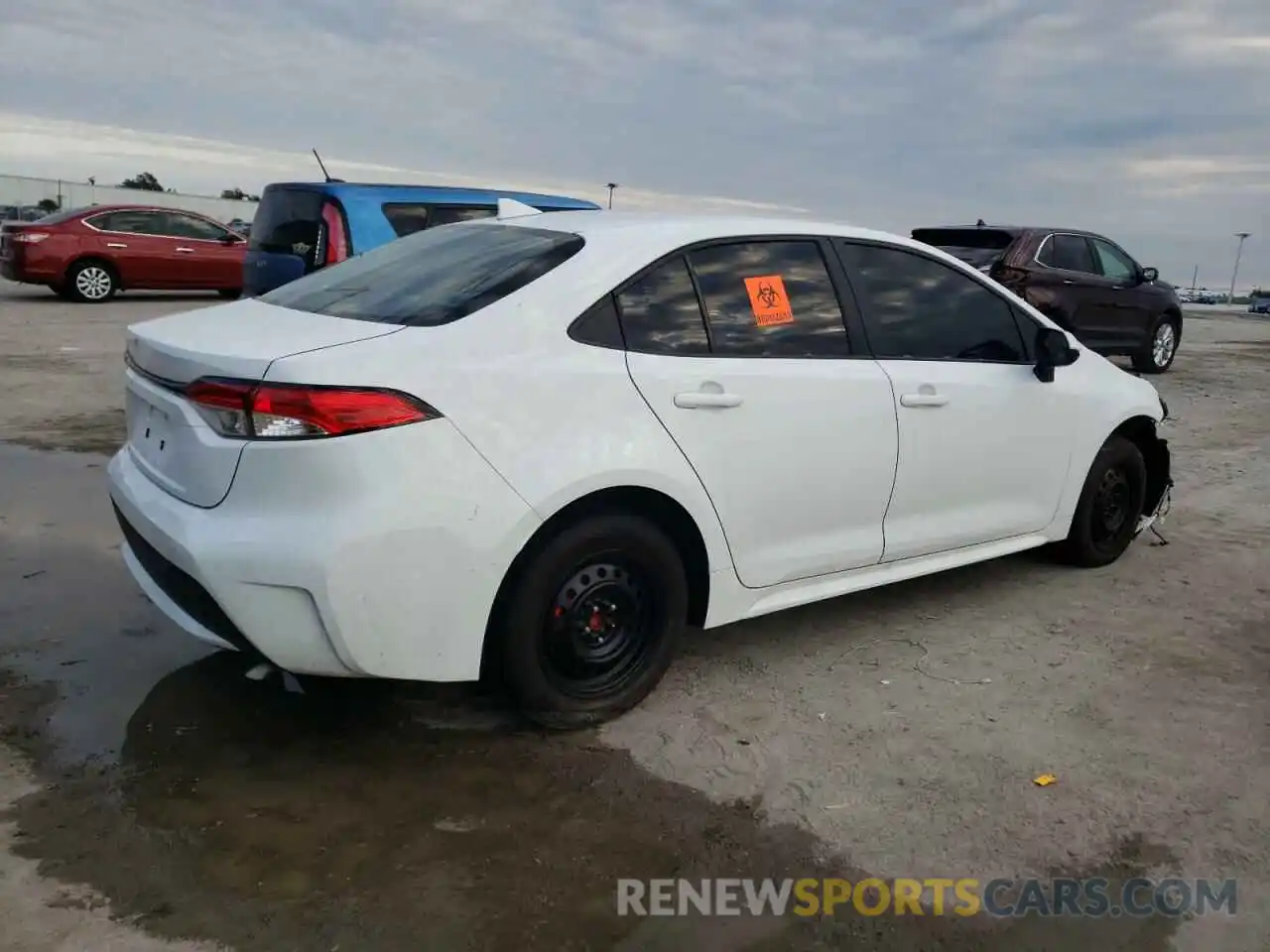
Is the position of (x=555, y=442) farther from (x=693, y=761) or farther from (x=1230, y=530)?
(x=1230, y=530)

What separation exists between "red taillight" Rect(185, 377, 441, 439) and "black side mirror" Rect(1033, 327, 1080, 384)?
2.78 metres

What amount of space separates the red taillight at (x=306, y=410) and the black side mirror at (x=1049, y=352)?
278 centimetres

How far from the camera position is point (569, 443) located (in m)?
3.09

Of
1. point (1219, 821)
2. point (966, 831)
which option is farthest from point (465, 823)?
point (1219, 821)

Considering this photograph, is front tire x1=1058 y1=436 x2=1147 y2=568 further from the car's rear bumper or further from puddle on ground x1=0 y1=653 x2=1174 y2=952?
the car's rear bumper

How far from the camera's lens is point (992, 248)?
11.8 meters

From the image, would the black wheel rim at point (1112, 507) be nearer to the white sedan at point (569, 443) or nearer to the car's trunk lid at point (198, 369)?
the white sedan at point (569, 443)

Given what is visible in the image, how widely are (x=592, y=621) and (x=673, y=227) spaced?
4.45ft

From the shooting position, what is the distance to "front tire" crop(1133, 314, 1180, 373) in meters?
13.4

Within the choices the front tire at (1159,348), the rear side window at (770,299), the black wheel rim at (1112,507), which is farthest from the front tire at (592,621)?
the front tire at (1159,348)

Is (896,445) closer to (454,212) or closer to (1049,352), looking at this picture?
(1049,352)

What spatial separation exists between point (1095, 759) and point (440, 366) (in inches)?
90.8

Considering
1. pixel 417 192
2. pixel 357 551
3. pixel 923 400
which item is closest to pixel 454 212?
pixel 417 192

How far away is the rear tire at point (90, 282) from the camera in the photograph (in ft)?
51.8
